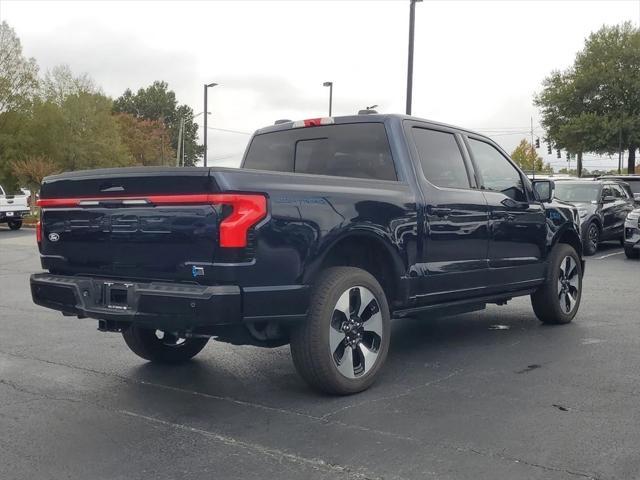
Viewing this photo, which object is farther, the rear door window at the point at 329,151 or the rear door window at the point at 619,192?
the rear door window at the point at 619,192

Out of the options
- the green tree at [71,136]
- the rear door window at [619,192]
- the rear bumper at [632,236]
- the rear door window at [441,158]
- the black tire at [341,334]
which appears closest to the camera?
the black tire at [341,334]

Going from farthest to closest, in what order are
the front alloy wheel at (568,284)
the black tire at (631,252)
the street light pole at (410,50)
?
the street light pole at (410,50)
the black tire at (631,252)
the front alloy wheel at (568,284)

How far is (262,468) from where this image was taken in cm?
355

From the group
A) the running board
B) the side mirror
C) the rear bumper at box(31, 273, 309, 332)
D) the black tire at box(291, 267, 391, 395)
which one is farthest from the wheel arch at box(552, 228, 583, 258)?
the rear bumper at box(31, 273, 309, 332)

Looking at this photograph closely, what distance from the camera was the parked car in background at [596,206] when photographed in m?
16.2

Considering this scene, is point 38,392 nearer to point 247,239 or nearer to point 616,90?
point 247,239

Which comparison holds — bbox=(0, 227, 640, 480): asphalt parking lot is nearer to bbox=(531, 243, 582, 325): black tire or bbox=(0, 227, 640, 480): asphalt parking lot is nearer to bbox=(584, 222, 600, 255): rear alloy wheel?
bbox=(531, 243, 582, 325): black tire

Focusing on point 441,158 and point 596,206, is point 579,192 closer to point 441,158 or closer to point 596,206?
point 596,206

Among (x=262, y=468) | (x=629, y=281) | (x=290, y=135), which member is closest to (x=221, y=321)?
(x=262, y=468)

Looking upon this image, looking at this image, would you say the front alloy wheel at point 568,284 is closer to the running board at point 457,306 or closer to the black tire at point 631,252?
the running board at point 457,306

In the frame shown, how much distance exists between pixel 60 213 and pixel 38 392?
4.04 feet

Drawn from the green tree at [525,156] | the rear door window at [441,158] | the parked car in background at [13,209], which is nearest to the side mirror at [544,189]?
the rear door window at [441,158]

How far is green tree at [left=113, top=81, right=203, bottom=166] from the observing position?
9619 centimetres

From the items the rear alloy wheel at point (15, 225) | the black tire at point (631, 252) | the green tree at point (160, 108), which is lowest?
the rear alloy wheel at point (15, 225)
